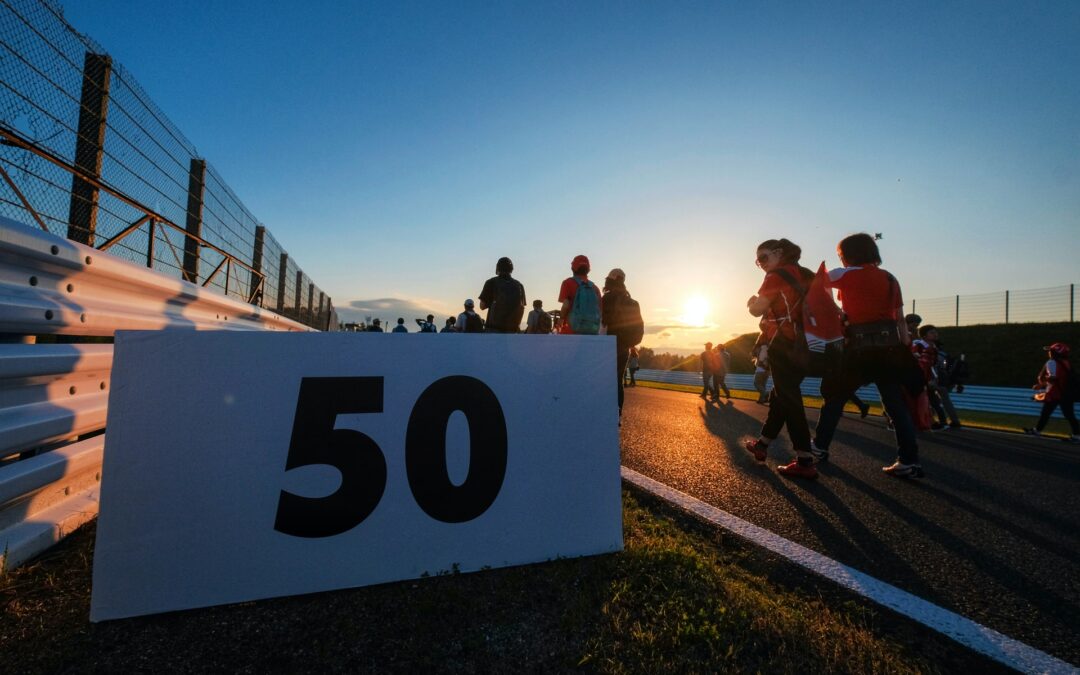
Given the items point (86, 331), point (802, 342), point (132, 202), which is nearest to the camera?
point (86, 331)

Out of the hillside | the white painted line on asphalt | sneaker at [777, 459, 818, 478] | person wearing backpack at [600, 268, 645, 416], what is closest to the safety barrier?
the white painted line on asphalt

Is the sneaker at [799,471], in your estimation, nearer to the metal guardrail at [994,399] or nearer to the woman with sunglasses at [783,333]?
the woman with sunglasses at [783,333]

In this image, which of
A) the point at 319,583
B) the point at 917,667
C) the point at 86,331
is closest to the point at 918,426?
the point at 917,667

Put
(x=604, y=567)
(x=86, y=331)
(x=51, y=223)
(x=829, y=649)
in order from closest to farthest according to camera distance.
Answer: (x=829, y=649) < (x=604, y=567) < (x=86, y=331) < (x=51, y=223)

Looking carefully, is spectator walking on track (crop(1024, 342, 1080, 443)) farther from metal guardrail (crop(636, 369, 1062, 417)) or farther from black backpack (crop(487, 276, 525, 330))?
black backpack (crop(487, 276, 525, 330))

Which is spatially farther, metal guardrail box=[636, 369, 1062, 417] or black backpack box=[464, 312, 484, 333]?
metal guardrail box=[636, 369, 1062, 417]

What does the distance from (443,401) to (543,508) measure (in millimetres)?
614

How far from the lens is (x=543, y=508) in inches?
75.9

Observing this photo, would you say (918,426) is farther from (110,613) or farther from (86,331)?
(86,331)

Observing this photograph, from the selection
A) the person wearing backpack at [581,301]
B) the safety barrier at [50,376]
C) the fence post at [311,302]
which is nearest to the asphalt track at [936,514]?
the person wearing backpack at [581,301]

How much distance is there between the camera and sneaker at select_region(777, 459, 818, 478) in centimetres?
A: 339

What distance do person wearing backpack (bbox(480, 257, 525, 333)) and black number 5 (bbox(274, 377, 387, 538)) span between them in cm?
401

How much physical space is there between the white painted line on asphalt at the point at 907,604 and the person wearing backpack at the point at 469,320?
6717mm

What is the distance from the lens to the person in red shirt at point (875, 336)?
3.64 m
